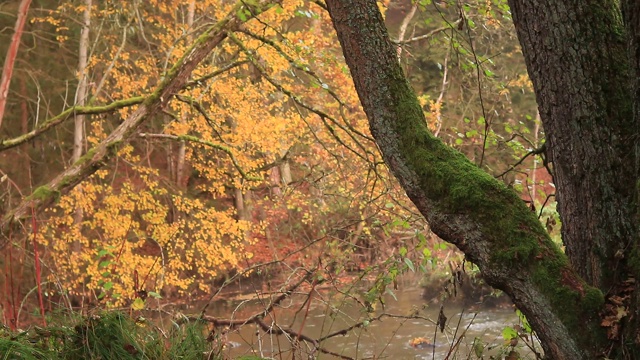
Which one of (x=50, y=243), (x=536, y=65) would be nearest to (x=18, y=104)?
(x=50, y=243)

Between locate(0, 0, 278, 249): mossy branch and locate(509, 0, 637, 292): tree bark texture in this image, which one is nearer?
locate(509, 0, 637, 292): tree bark texture

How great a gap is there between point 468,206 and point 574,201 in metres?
0.40

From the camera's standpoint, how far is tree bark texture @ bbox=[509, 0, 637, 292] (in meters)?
2.67

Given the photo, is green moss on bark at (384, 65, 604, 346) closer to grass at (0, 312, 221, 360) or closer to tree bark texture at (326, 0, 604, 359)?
tree bark texture at (326, 0, 604, 359)

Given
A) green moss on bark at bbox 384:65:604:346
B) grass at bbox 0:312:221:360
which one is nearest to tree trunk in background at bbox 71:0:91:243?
grass at bbox 0:312:221:360

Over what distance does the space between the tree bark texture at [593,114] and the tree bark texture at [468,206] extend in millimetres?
169

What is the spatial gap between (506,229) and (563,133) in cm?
42

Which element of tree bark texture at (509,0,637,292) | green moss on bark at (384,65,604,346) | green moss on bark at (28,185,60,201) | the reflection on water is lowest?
the reflection on water

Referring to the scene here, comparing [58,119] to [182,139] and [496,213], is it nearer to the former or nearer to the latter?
[182,139]

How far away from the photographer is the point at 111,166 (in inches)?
539

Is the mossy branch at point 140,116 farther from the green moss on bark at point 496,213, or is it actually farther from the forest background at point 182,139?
the green moss on bark at point 496,213

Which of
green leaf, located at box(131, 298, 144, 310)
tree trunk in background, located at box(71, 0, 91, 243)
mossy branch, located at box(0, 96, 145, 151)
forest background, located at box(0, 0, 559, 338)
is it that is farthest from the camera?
tree trunk in background, located at box(71, 0, 91, 243)

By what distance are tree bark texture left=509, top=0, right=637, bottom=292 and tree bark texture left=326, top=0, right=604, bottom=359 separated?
169 millimetres

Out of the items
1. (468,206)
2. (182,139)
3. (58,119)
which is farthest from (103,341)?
(58,119)
